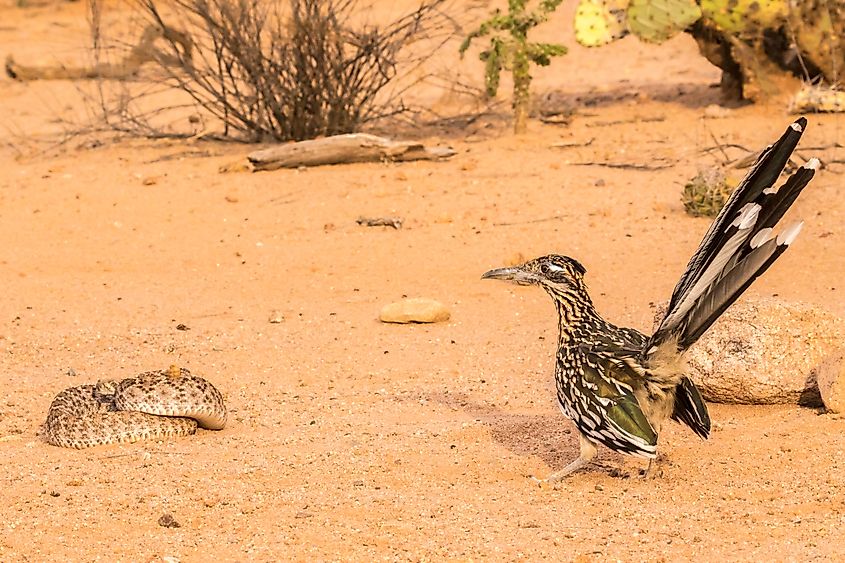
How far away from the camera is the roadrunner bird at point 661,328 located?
14.5 feet

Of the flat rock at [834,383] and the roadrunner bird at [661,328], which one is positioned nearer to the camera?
the roadrunner bird at [661,328]

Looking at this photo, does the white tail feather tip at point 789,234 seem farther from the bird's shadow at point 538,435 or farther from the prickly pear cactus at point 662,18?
the prickly pear cactus at point 662,18

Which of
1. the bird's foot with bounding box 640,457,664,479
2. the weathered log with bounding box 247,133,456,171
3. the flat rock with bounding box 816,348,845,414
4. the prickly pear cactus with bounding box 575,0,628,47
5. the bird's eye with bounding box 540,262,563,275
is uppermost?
the prickly pear cactus with bounding box 575,0,628,47

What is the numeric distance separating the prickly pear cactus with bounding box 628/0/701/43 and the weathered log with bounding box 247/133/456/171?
2.54 m

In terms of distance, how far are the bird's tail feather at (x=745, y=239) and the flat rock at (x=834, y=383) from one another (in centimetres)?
151

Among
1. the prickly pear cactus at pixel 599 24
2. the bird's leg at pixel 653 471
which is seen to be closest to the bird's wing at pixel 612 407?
the bird's leg at pixel 653 471

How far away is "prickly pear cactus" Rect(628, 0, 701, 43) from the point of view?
12.4m

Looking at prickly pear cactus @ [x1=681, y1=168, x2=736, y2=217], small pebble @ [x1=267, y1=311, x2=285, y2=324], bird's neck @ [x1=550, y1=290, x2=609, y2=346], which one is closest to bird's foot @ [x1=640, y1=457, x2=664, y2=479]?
bird's neck @ [x1=550, y1=290, x2=609, y2=346]

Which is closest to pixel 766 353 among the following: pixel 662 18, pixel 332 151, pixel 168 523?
pixel 168 523

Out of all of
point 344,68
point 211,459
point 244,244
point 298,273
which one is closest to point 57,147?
point 344,68

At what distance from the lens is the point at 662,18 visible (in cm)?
1238

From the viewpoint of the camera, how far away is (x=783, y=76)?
43.1ft

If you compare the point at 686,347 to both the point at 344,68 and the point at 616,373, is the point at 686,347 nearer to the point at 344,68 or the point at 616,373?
the point at 616,373

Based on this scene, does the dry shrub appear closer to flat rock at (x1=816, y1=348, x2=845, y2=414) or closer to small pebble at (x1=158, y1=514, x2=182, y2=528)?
flat rock at (x1=816, y1=348, x2=845, y2=414)
